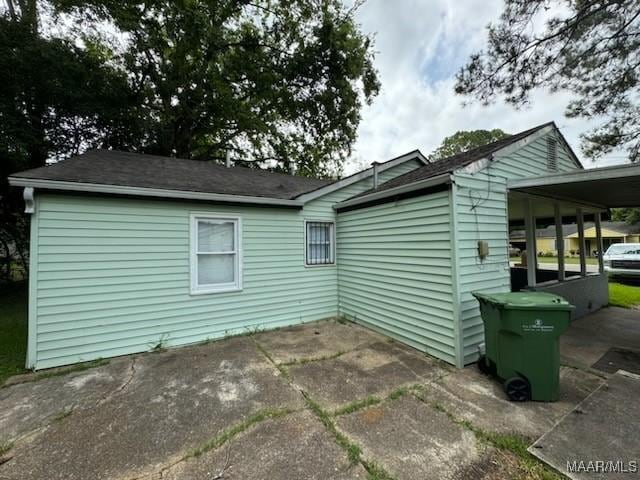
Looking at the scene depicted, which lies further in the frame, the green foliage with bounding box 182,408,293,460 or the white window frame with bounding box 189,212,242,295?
the white window frame with bounding box 189,212,242,295

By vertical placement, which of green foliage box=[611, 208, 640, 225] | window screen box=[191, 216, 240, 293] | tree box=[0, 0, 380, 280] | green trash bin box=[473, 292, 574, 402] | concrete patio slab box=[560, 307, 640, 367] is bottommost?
concrete patio slab box=[560, 307, 640, 367]

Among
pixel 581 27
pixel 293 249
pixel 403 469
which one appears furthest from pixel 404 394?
pixel 581 27

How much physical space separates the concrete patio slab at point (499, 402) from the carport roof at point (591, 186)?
8.63 feet

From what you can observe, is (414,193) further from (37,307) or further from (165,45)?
(165,45)

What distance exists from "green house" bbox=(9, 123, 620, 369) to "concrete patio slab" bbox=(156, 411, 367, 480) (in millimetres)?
2391

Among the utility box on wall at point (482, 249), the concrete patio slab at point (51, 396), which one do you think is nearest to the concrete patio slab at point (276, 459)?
the concrete patio slab at point (51, 396)

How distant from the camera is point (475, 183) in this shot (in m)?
3.91

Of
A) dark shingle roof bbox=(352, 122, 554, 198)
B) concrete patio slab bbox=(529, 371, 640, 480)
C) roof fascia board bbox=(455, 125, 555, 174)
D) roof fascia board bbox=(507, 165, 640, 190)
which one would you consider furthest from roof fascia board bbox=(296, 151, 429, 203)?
concrete patio slab bbox=(529, 371, 640, 480)

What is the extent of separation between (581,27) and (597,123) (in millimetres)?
2450

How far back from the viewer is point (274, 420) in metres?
2.56

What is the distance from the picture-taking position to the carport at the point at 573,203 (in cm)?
368

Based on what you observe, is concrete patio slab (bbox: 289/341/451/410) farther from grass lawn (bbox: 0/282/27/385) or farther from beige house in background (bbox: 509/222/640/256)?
beige house in background (bbox: 509/222/640/256)

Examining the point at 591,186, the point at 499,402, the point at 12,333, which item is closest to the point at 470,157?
the point at 591,186

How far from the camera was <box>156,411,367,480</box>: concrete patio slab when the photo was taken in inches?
76.3
